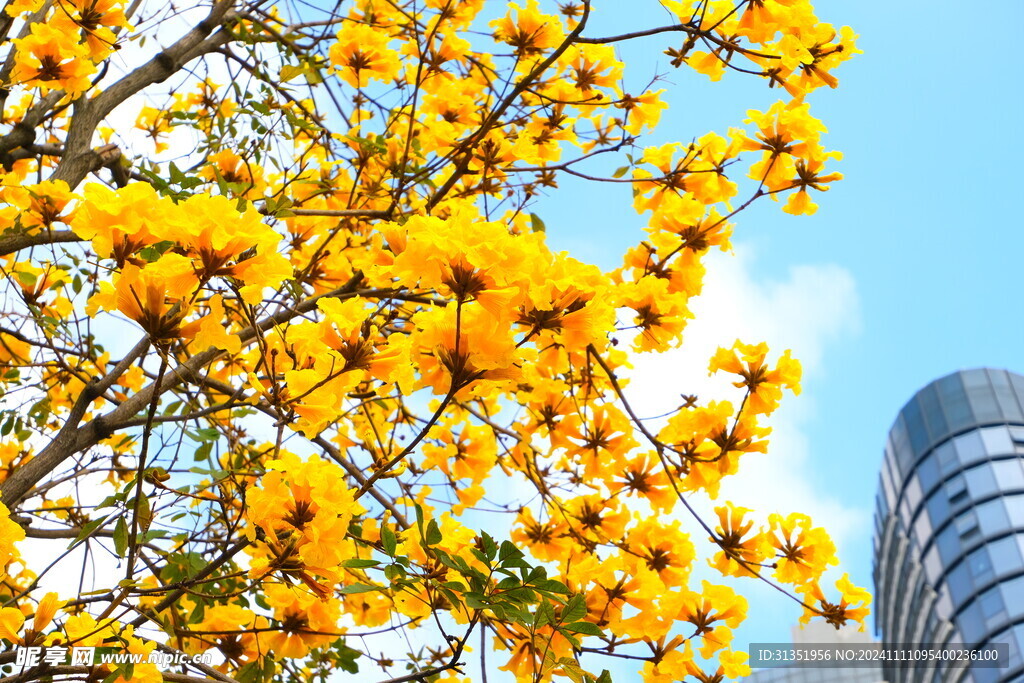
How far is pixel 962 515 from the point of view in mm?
26156

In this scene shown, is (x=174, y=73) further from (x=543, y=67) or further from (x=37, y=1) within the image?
(x=543, y=67)

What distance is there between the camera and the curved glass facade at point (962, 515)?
23.8 m

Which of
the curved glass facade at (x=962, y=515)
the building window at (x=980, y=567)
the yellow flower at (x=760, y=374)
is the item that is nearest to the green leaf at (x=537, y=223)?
the yellow flower at (x=760, y=374)

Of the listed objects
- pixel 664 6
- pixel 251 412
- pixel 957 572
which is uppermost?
pixel 957 572

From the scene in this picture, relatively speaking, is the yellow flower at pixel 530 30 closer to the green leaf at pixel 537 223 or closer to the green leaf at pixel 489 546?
the green leaf at pixel 537 223

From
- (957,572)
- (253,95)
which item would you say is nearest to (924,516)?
(957,572)

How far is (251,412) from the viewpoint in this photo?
2.60 metres

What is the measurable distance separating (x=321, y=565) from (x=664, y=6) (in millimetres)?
1678

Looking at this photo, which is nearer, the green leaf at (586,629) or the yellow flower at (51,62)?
the green leaf at (586,629)

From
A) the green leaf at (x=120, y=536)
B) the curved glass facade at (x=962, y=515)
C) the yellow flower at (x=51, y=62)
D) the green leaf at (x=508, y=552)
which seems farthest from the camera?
the curved glass facade at (x=962, y=515)

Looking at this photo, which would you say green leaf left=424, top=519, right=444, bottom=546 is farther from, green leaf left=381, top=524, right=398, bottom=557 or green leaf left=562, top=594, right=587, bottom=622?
green leaf left=562, top=594, right=587, bottom=622

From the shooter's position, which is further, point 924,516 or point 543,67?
point 924,516

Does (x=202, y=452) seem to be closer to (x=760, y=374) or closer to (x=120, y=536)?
(x=120, y=536)

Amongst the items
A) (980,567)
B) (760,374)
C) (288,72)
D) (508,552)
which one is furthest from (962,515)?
(508,552)
